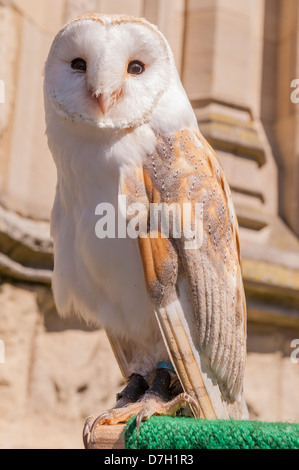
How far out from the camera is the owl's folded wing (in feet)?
5.67

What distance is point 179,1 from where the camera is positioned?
3.79 metres

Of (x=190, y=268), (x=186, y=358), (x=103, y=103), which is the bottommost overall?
(x=186, y=358)

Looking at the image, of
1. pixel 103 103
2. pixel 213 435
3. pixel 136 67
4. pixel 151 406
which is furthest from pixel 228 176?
pixel 213 435

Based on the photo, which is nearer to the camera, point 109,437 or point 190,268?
point 109,437

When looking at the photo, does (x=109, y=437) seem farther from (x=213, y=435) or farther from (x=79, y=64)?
(x=79, y=64)

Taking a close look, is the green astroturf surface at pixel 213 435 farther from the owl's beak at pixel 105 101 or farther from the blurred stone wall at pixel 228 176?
the blurred stone wall at pixel 228 176

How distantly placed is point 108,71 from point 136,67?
103mm

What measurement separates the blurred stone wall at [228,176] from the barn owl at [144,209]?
1032 mm

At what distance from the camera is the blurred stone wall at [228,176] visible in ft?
9.55

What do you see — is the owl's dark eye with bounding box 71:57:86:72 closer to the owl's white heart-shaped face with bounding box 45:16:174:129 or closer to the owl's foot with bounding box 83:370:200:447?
the owl's white heart-shaped face with bounding box 45:16:174:129

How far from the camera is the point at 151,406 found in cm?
165

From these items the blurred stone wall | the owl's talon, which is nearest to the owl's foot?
the owl's talon

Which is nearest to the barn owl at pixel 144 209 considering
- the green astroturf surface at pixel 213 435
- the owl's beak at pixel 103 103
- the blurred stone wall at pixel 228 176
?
the owl's beak at pixel 103 103
